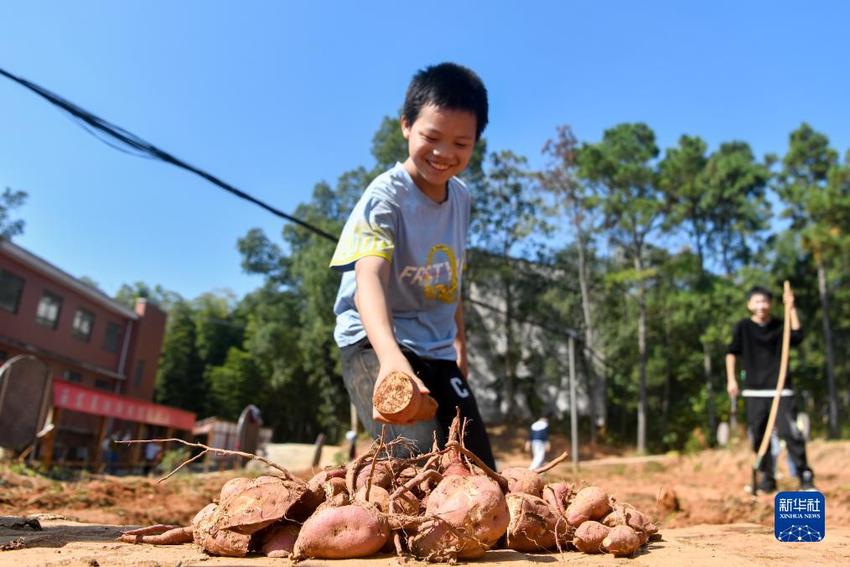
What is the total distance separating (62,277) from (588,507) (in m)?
24.4

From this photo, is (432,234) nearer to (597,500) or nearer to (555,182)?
→ (597,500)

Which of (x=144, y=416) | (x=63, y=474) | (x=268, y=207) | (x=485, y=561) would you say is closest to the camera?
(x=485, y=561)

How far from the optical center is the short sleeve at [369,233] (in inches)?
104

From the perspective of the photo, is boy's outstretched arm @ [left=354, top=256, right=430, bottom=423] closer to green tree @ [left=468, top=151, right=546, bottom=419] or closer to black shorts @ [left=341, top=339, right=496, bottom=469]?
black shorts @ [left=341, top=339, right=496, bottom=469]

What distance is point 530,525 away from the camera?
6.91 ft

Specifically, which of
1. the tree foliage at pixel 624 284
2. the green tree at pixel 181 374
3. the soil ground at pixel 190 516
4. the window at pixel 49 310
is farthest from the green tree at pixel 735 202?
the green tree at pixel 181 374

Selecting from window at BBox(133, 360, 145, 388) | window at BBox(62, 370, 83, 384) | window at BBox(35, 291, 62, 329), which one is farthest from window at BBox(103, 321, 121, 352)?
window at BBox(35, 291, 62, 329)

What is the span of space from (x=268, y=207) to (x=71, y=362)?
21501mm

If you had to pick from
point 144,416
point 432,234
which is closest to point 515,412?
point 144,416

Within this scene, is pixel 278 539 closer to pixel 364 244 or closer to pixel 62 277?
pixel 364 244

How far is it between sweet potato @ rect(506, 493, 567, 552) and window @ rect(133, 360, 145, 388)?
29244 millimetres

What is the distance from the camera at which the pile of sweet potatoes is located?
1.84 m

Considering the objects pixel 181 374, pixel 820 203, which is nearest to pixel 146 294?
pixel 181 374

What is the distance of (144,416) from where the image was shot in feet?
60.5
